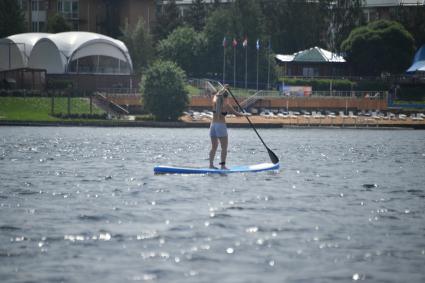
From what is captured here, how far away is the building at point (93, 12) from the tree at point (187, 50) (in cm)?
1719

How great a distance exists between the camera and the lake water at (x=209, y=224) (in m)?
17.4

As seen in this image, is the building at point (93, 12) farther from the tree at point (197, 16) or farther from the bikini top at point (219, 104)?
the bikini top at point (219, 104)

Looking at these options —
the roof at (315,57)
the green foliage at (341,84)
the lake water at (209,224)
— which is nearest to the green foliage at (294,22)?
the roof at (315,57)

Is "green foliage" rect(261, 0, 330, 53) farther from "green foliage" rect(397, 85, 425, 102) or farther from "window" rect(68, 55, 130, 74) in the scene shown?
"window" rect(68, 55, 130, 74)

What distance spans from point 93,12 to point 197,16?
46.2 feet

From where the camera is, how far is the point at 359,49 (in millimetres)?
124438

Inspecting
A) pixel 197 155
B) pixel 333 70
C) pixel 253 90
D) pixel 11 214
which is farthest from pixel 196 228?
pixel 333 70

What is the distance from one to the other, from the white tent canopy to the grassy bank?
1253 cm

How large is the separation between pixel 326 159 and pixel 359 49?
78.6 meters

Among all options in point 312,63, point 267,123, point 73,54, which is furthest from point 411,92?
point 73,54

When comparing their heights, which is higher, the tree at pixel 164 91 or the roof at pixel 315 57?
the roof at pixel 315 57

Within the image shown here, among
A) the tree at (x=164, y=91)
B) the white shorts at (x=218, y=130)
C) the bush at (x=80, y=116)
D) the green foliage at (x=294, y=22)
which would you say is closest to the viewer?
the white shorts at (x=218, y=130)

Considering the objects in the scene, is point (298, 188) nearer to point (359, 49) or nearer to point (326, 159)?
point (326, 159)

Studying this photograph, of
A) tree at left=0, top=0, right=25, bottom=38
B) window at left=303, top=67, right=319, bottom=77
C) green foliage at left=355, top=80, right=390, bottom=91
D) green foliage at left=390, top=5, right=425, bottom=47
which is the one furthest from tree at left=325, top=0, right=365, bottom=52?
tree at left=0, top=0, right=25, bottom=38
